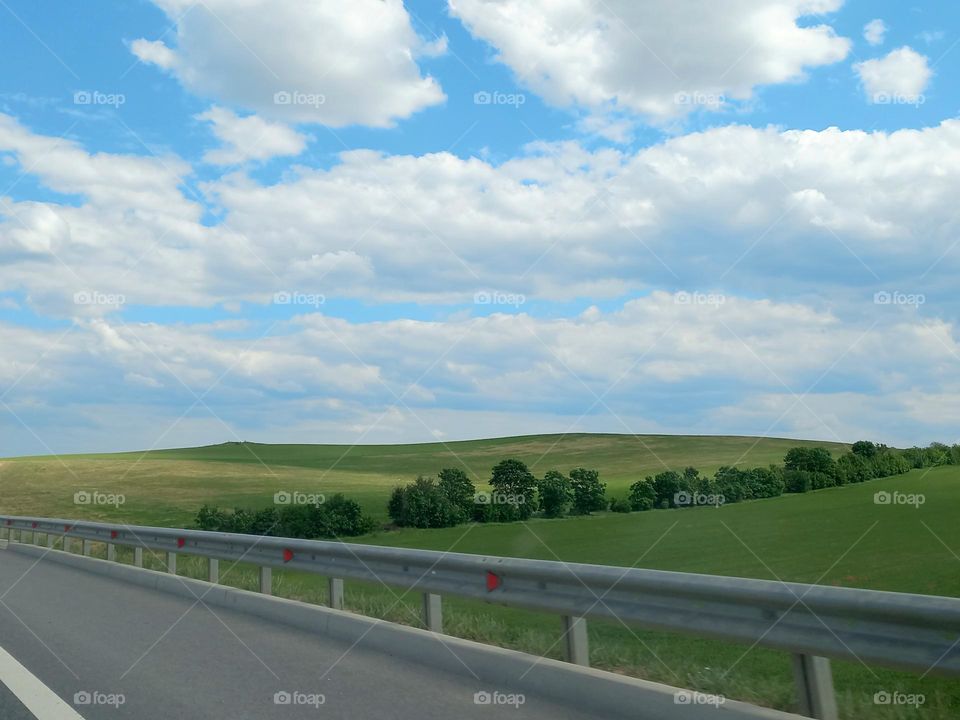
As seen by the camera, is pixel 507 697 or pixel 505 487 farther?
pixel 505 487

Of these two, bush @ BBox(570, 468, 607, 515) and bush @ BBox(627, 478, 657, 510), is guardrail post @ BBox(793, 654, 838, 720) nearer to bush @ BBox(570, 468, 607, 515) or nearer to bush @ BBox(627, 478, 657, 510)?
bush @ BBox(570, 468, 607, 515)

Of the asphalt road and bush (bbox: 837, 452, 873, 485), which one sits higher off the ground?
bush (bbox: 837, 452, 873, 485)

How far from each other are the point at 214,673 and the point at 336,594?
2936 mm

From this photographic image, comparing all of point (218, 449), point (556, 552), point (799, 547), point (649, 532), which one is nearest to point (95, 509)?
point (556, 552)

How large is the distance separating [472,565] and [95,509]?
48385mm

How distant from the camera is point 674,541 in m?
47.8

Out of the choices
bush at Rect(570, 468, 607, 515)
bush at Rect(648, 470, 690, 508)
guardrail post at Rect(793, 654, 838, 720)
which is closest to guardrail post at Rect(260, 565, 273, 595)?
guardrail post at Rect(793, 654, 838, 720)

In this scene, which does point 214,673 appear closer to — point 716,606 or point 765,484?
point 716,606

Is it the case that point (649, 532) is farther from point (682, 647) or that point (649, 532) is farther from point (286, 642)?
point (286, 642)

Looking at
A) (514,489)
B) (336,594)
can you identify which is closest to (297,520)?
(514,489)

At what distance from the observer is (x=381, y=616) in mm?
9625

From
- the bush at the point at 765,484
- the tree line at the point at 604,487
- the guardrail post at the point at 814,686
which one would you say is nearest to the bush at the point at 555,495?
the tree line at the point at 604,487

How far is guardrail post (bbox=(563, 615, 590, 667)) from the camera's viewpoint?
6.82 m

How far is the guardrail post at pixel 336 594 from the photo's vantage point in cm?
1032
